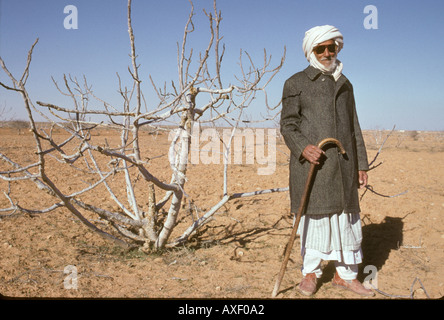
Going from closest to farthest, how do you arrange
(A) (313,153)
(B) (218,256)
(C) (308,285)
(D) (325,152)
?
(A) (313,153) → (D) (325,152) → (C) (308,285) → (B) (218,256)

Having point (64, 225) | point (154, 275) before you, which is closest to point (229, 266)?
point (154, 275)

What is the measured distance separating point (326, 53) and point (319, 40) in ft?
0.36

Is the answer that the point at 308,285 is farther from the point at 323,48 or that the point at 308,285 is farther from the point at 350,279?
the point at 323,48

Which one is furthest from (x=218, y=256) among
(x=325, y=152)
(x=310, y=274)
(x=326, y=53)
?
(x=326, y=53)

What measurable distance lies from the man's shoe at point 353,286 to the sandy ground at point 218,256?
5 centimetres

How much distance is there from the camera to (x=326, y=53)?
2150mm

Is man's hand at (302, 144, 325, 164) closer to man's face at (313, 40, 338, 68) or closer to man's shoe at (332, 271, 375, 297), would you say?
man's face at (313, 40, 338, 68)

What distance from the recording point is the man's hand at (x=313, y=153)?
6.75 feet

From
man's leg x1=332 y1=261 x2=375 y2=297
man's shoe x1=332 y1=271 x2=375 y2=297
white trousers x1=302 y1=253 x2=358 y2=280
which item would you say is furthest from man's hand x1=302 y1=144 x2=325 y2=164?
man's shoe x1=332 y1=271 x2=375 y2=297

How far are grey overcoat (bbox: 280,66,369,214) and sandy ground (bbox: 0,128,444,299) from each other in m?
0.73

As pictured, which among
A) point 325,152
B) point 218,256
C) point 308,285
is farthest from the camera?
point 218,256

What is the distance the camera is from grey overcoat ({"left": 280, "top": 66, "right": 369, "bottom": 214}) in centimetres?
218

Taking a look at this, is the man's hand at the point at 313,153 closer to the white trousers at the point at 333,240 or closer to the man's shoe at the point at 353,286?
the white trousers at the point at 333,240
